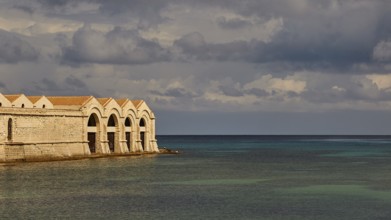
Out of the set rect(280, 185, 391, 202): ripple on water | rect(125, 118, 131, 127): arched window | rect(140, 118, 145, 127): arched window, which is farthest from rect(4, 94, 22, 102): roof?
rect(280, 185, 391, 202): ripple on water

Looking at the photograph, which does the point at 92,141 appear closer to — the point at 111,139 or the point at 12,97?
the point at 111,139

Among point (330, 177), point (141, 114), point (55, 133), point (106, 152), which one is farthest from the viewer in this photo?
point (141, 114)

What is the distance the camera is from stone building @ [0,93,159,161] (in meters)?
87.6

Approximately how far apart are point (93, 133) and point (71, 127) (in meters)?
8.48

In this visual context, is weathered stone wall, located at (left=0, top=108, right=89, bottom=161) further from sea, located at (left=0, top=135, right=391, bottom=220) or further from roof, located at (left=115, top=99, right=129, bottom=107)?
roof, located at (left=115, top=99, right=129, bottom=107)

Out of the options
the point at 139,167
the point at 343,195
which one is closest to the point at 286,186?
the point at 343,195

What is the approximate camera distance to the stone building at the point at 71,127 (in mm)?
87562

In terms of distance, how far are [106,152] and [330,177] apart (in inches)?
1734

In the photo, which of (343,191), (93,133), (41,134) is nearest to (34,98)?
(93,133)

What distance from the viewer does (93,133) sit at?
356ft

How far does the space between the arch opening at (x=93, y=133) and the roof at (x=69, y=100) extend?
2889 mm

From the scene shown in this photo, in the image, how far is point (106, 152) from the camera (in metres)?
109

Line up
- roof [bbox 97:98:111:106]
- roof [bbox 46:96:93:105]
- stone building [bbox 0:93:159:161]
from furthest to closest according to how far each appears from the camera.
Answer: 1. roof [bbox 97:98:111:106]
2. roof [bbox 46:96:93:105]
3. stone building [bbox 0:93:159:161]

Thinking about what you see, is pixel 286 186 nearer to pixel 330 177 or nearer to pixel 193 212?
pixel 330 177
